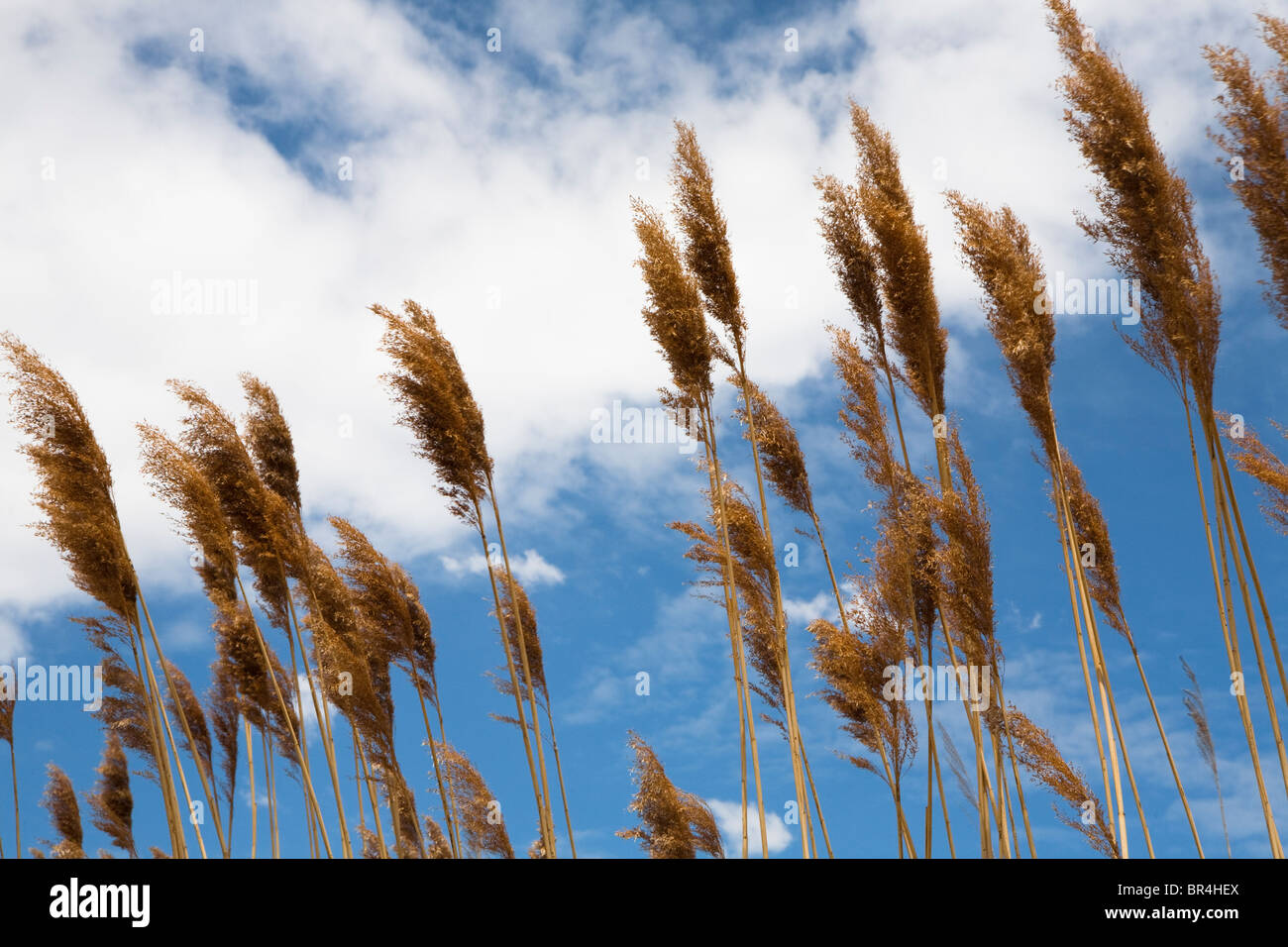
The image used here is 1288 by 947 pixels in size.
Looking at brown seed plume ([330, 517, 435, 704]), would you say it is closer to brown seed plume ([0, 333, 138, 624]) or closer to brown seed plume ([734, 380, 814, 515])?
brown seed plume ([0, 333, 138, 624])

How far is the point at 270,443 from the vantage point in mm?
5648

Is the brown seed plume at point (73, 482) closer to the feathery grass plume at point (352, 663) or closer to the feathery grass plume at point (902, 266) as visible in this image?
the feathery grass plume at point (352, 663)

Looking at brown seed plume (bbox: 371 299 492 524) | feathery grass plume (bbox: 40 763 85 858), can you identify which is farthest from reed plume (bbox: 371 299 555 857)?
feathery grass plume (bbox: 40 763 85 858)

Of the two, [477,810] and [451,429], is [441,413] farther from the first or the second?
[477,810]

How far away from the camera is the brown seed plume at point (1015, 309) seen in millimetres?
4332

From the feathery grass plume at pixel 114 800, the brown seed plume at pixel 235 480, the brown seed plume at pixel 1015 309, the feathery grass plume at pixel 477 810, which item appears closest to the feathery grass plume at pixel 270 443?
the brown seed plume at pixel 235 480

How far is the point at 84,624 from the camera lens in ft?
17.8

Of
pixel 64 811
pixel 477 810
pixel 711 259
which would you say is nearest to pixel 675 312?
pixel 711 259

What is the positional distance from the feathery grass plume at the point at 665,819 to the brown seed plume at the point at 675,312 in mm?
2467

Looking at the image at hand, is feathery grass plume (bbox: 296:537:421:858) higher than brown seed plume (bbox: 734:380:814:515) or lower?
lower

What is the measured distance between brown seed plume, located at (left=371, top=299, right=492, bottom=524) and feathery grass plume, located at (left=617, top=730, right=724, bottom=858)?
2023mm

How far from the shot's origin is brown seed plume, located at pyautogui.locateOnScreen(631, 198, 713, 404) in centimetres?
463
